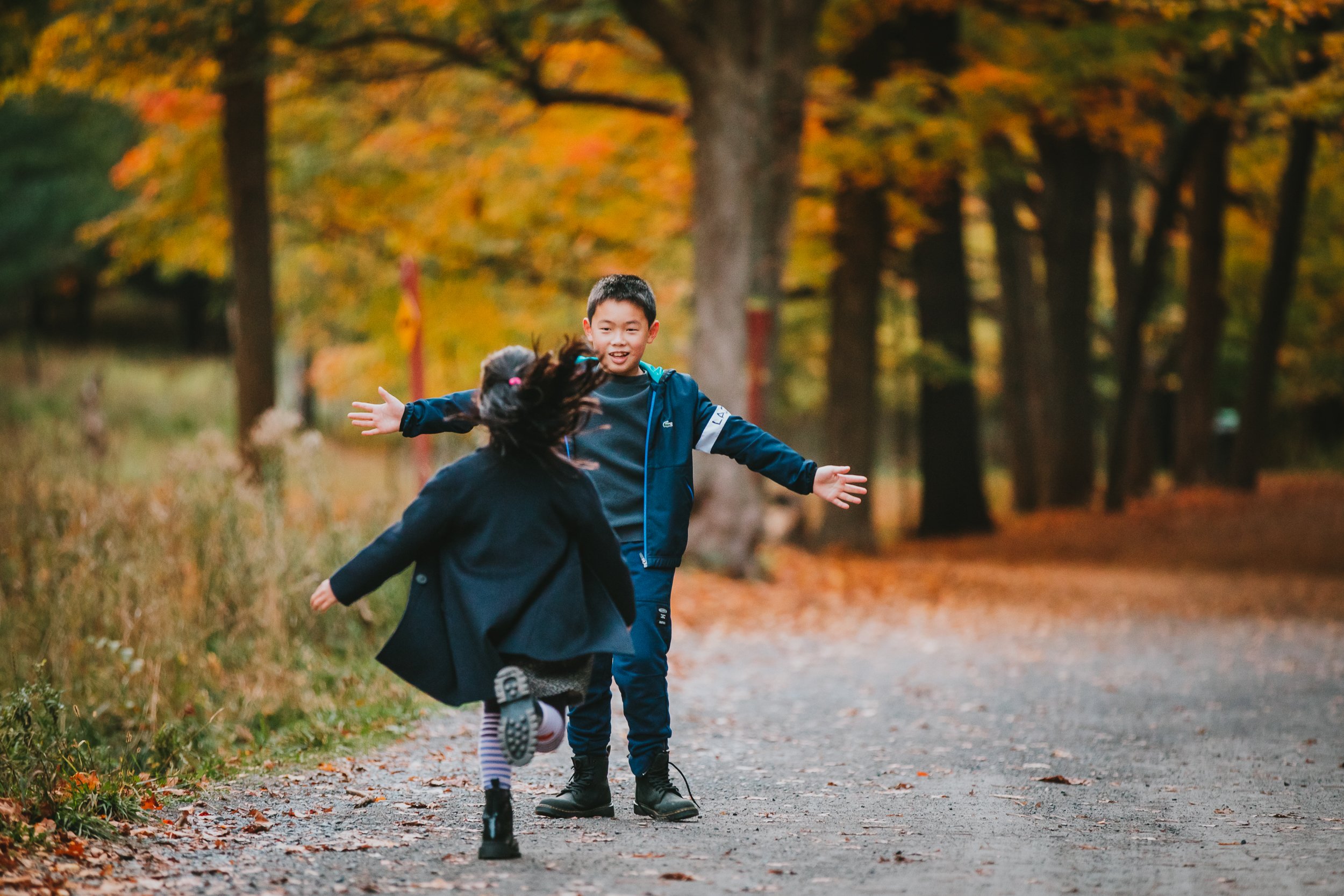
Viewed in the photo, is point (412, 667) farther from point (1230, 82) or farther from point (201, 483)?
point (1230, 82)

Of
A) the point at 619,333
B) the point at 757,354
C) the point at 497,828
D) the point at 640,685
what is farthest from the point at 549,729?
the point at 757,354

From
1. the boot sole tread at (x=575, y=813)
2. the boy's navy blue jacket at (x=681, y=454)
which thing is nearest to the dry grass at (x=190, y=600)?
the boot sole tread at (x=575, y=813)

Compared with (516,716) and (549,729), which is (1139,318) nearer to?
(549,729)

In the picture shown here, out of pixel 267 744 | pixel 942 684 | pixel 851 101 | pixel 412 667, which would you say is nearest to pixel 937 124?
pixel 851 101

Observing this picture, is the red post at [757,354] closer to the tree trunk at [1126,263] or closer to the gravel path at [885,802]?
the gravel path at [885,802]

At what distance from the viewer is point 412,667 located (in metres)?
4.31

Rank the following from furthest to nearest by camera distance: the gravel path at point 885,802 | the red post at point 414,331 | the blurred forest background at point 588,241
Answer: the red post at point 414,331
the blurred forest background at point 588,241
the gravel path at point 885,802

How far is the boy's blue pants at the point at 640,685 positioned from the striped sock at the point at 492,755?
0.59m

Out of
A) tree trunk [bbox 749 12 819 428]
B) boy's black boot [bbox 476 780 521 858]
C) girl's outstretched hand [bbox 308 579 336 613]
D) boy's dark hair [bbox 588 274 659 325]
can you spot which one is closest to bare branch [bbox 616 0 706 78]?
tree trunk [bbox 749 12 819 428]

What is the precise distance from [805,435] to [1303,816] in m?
37.2

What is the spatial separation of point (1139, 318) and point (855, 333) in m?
4.84

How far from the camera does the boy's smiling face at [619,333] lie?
193 inches

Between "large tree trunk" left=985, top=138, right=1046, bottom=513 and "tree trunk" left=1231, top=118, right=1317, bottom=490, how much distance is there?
3.97 metres

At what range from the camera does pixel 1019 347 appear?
80.8 ft
